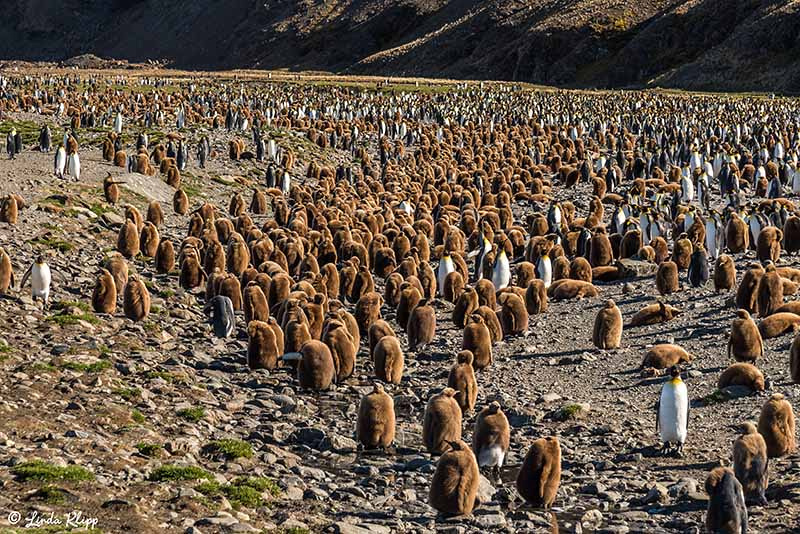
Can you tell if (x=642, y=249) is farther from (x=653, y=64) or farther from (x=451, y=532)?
(x=653, y=64)

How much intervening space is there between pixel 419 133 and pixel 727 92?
30.7 metres

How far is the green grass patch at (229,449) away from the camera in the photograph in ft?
30.3

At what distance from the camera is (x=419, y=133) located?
132 feet

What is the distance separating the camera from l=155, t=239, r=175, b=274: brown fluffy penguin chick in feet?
55.6

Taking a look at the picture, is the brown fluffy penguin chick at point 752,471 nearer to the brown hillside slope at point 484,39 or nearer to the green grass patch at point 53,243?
the green grass patch at point 53,243

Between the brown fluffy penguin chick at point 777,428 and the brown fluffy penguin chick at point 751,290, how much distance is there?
482 cm

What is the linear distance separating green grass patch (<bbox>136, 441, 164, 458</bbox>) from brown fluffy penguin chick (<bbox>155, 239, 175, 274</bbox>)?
8279 millimetres

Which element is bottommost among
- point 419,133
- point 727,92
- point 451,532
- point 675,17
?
point 451,532

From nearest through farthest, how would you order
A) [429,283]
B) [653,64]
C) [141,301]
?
[141,301] → [429,283] → [653,64]

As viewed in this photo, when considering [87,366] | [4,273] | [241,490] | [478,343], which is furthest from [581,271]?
[241,490]

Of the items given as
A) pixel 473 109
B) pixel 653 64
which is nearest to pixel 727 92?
pixel 653 64

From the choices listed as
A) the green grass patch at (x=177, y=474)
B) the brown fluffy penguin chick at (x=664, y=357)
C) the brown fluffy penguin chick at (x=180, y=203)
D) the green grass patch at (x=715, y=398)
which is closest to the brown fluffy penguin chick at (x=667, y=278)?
the brown fluffy penguin chick at (x=664, y=357)

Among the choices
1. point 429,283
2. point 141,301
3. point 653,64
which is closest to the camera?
point 141,301

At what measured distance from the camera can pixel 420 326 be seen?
13.5 m
